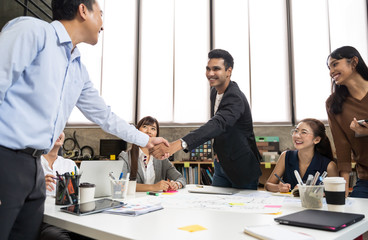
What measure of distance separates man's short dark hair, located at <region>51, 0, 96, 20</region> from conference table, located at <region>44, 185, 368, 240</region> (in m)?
Result: 0.81

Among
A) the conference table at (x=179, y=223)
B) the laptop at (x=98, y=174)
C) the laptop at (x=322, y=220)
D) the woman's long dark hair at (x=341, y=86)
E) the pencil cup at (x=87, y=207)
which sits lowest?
the conference table at (x=179, y=223)

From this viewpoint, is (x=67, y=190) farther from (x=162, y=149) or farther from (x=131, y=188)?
(x=162, y=149)

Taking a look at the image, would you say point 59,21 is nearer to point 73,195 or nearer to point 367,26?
point 73,195

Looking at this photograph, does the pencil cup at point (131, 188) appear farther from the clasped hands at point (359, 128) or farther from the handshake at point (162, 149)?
the clasped hands at point (359, 128)

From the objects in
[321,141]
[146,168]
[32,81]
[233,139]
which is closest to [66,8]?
[32,81]

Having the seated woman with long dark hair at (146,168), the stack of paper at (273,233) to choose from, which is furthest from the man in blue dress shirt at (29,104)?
the seated woman with long dark hair at (146,168)

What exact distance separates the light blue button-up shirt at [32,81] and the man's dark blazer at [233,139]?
933 millimetres

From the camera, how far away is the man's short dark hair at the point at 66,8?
1.21 metres

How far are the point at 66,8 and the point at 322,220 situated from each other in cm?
126

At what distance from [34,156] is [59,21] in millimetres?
596

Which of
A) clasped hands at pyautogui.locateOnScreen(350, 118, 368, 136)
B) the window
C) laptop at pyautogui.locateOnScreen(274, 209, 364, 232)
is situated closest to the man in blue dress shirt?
laptop at pyautogui.locateOnScreen(274, 209, 364, 232)

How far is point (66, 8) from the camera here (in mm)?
1212

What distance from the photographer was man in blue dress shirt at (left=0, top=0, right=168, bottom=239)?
0.90 m

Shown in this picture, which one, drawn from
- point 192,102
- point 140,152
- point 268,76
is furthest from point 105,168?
point 268,76
